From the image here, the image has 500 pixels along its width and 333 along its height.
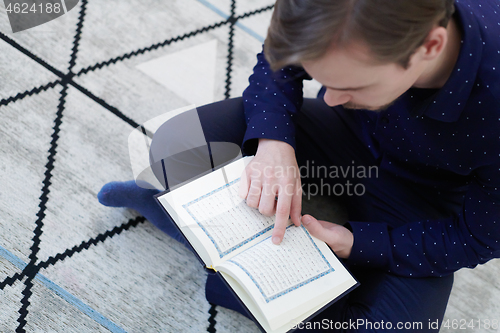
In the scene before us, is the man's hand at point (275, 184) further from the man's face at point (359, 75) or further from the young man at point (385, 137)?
the man's face at point (359, 75)

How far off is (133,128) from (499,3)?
0.89m

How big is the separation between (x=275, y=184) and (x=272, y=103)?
0.62 feet

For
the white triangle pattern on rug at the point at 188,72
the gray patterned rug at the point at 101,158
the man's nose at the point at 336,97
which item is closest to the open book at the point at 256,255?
the man's nose at the point at 336,97

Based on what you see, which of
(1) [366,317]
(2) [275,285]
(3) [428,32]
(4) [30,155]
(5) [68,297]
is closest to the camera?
(3) [428,32]

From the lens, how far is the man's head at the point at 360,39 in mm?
433

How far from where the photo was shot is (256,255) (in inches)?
24.2

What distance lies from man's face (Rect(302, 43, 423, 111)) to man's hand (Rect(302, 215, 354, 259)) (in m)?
0.24

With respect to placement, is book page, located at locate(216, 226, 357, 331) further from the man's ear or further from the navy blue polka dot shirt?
the man's ear

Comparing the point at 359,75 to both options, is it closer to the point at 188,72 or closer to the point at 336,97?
the point at 336,97

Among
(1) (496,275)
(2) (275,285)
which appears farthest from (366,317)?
(1) (496,275)

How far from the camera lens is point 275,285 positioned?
60 cm

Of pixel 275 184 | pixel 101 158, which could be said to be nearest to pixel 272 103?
pixel 275 184

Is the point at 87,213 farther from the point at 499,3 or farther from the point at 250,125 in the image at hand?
the point at 499,3

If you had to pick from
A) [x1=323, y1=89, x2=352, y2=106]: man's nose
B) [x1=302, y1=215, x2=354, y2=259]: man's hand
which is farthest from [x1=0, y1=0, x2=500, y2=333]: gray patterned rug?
[x1=323, y1=89, x2=352, y2=106]: man's nose
